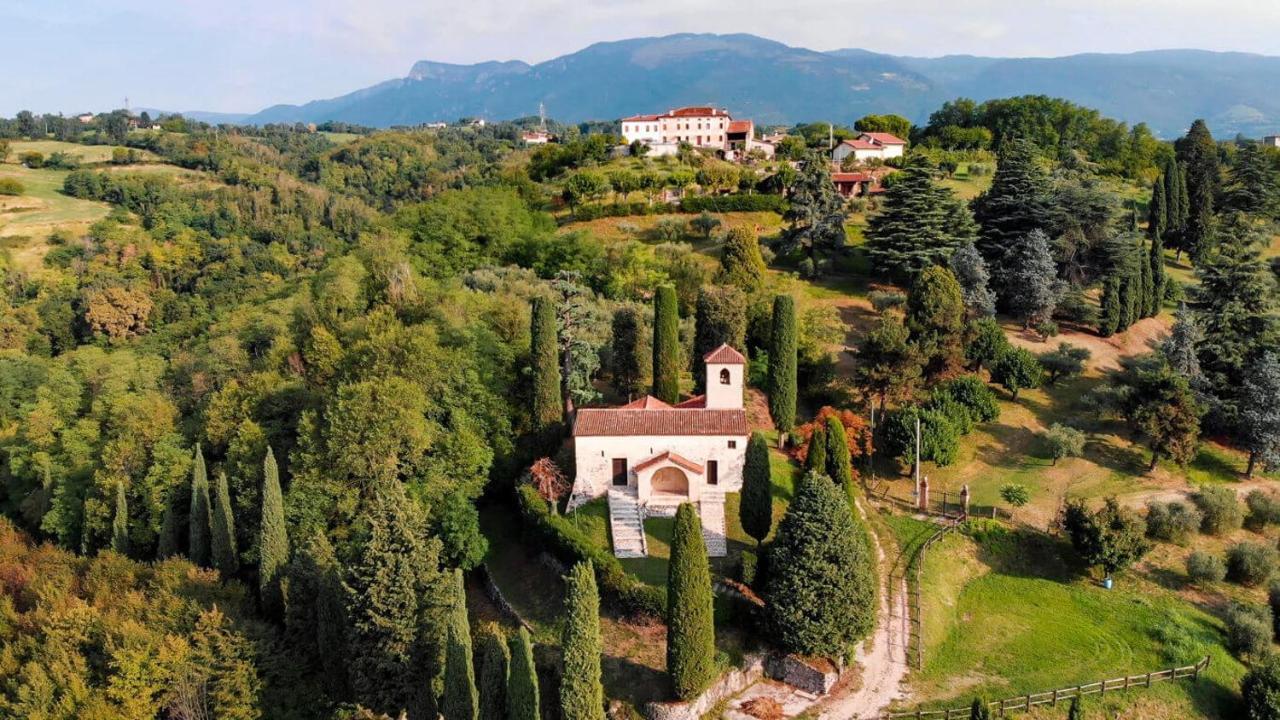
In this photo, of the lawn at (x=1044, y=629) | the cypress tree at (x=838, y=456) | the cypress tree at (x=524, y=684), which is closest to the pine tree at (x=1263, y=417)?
the lawn at (x=1044, y=629)

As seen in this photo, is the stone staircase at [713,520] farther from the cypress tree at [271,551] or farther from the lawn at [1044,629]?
the cypress tree at [271,551]

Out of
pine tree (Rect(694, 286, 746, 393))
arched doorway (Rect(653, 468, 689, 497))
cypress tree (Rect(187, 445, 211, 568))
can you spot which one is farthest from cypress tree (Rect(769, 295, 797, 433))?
cypress tree (Rect(187, 445, 211, 568))

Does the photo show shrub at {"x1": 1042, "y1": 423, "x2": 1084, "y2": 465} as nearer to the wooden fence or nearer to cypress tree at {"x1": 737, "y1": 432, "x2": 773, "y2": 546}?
the wooden fence

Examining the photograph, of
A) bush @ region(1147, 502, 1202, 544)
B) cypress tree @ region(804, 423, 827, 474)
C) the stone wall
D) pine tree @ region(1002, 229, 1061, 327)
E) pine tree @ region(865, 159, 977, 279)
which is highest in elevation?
pine tree @ region(865, 159, 977, 279)

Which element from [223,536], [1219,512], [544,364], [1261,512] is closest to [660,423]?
[544,364]

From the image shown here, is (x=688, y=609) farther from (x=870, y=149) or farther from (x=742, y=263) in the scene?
(x=870, y=149)

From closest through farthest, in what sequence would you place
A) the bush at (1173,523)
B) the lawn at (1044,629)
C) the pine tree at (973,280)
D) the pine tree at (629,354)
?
the lawn at (1044,629)
the bush at (1173,523)
the pine tree at (629,354)
the pine tree at (973,280)

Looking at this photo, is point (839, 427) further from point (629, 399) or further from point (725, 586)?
point (629, 399)
